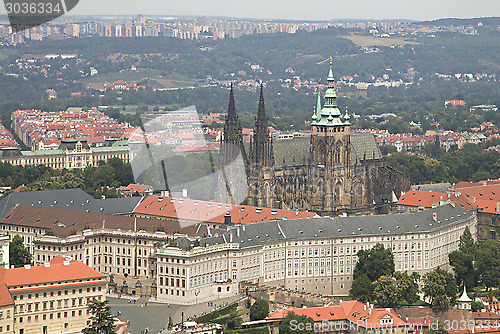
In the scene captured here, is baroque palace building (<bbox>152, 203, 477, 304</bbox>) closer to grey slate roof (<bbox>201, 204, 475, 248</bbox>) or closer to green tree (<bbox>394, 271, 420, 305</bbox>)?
grey slate roof (<bbox>201, 204, 475, 248</bbox>)

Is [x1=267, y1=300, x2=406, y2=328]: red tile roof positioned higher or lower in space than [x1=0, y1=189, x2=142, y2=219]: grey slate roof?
lower

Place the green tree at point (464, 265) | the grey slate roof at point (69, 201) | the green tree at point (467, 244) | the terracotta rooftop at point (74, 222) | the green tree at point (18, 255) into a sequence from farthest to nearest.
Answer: the grey slate roof at point (69, 201)
the green tree at point (467, 244)
the terracotta rooftop at point (74, 222)
the green tree at point (464, 265)
the green tree at point (18, 255)

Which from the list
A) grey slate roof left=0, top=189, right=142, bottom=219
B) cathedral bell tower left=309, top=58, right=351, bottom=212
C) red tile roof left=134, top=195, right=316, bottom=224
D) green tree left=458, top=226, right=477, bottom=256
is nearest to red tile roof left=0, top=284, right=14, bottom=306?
red tile roof left=134, top=195, right=316, bottom=224

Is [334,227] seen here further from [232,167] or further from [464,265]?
[232,167]

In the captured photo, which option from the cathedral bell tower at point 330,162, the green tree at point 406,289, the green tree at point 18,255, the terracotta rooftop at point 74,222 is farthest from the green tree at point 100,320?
the cathedral bell tower at point 330,162

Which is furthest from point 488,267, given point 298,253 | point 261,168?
point 261,168

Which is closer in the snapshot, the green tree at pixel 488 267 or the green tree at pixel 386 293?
the green tree at pixel 386 293

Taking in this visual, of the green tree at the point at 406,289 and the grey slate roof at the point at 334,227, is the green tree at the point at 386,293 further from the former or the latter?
the grey slate roof at the point at 334,227
